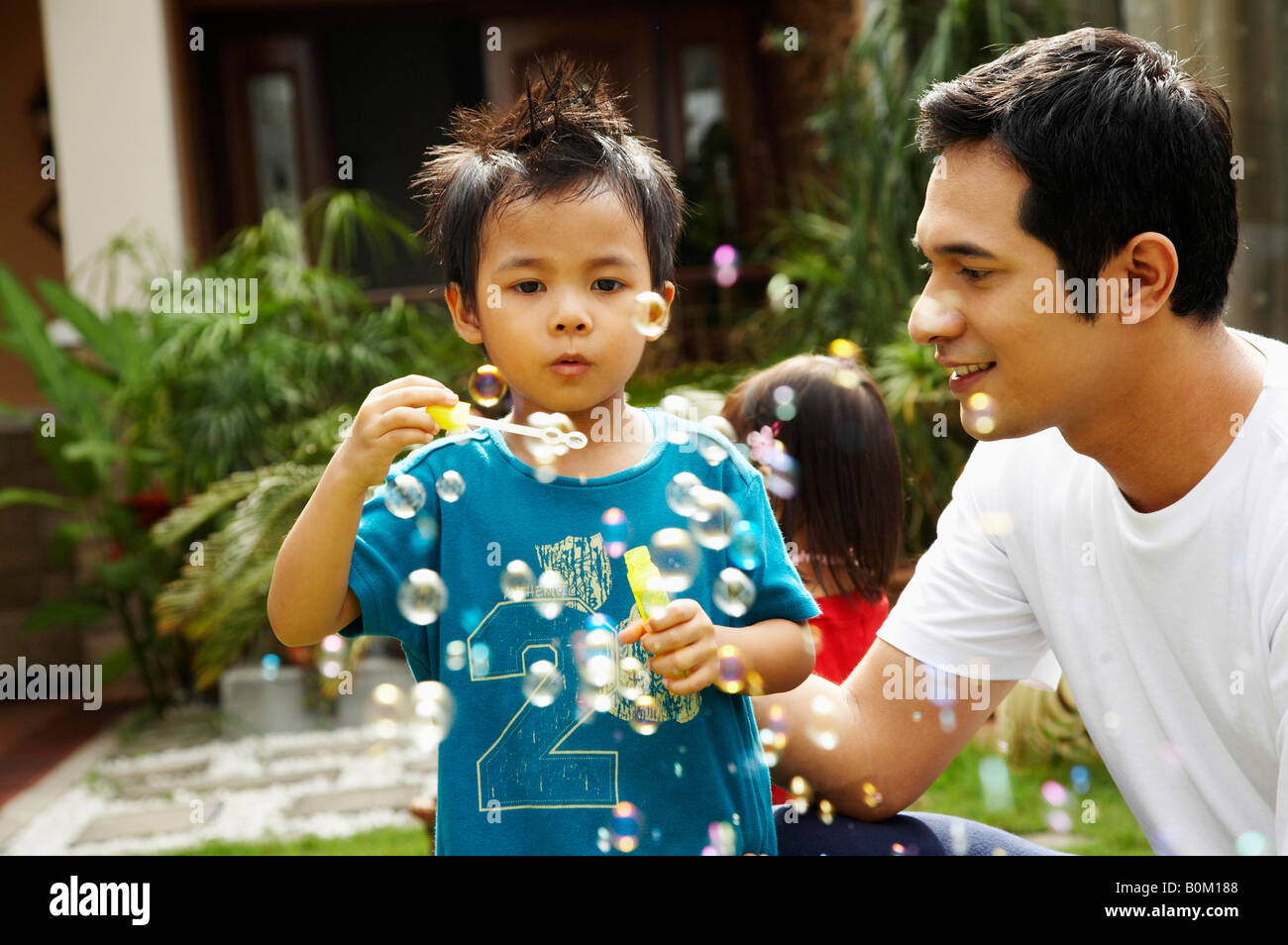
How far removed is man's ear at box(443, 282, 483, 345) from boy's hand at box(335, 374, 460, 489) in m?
0.17

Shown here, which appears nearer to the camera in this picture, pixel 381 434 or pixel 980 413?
pixel 381 434

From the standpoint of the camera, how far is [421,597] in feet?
4.17

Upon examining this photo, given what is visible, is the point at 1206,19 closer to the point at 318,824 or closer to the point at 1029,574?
the point at 1029,574

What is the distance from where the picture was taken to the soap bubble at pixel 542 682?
1.25 meters

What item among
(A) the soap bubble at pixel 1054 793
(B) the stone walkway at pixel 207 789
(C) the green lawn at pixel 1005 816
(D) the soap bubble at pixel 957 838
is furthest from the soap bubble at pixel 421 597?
(A) the soap bubble at pixel 1054 793

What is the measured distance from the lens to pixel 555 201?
1.28 meters

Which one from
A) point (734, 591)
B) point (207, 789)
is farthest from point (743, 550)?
point (207, 789)

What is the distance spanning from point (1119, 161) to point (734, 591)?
0.62m

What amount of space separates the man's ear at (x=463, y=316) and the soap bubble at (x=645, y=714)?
412mm

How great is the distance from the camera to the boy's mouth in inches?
49.1

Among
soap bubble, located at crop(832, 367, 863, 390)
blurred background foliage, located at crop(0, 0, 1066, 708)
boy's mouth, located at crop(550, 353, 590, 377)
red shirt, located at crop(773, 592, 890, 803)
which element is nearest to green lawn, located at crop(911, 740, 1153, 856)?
blurred background foliage, located at crop(0, 0, 1066, 708)

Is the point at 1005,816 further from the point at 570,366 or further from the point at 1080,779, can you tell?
the point at 570,366

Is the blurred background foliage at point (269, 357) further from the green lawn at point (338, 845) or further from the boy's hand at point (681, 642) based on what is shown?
the boy's hand at point (681, 642)
